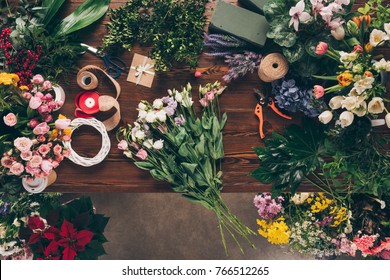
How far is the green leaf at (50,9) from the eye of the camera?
75.7 inches

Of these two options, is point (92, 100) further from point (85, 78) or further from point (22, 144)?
point (22, 144)

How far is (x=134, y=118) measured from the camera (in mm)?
1979

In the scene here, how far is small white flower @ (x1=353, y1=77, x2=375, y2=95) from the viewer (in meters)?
1.51

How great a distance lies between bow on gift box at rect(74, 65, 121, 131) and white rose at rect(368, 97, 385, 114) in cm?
120

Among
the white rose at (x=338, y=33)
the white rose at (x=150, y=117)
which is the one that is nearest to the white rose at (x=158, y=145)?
the white rose at (x=150, y=117)

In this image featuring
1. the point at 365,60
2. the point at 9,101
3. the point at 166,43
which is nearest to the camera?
the point at 365,60

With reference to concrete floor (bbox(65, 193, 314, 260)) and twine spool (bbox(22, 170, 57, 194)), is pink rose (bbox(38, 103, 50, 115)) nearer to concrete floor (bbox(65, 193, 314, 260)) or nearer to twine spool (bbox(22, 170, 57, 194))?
twine spool (bbox(22, 170, 57, 194))

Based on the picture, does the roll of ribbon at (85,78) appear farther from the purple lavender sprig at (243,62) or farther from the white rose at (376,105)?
the white rose at (376,105)

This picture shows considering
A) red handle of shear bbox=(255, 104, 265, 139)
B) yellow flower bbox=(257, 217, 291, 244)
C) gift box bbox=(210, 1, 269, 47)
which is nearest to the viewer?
gift box bbox=(210, 1, 269, 47)

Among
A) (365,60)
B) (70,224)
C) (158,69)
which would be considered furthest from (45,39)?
(365,60)

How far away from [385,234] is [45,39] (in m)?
2.12

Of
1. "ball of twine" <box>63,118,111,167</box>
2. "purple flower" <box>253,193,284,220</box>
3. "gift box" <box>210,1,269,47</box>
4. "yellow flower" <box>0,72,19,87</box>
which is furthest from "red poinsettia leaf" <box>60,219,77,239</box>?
"gift box" <box>210,1,269,47</box>

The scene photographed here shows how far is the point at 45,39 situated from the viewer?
186 cm
